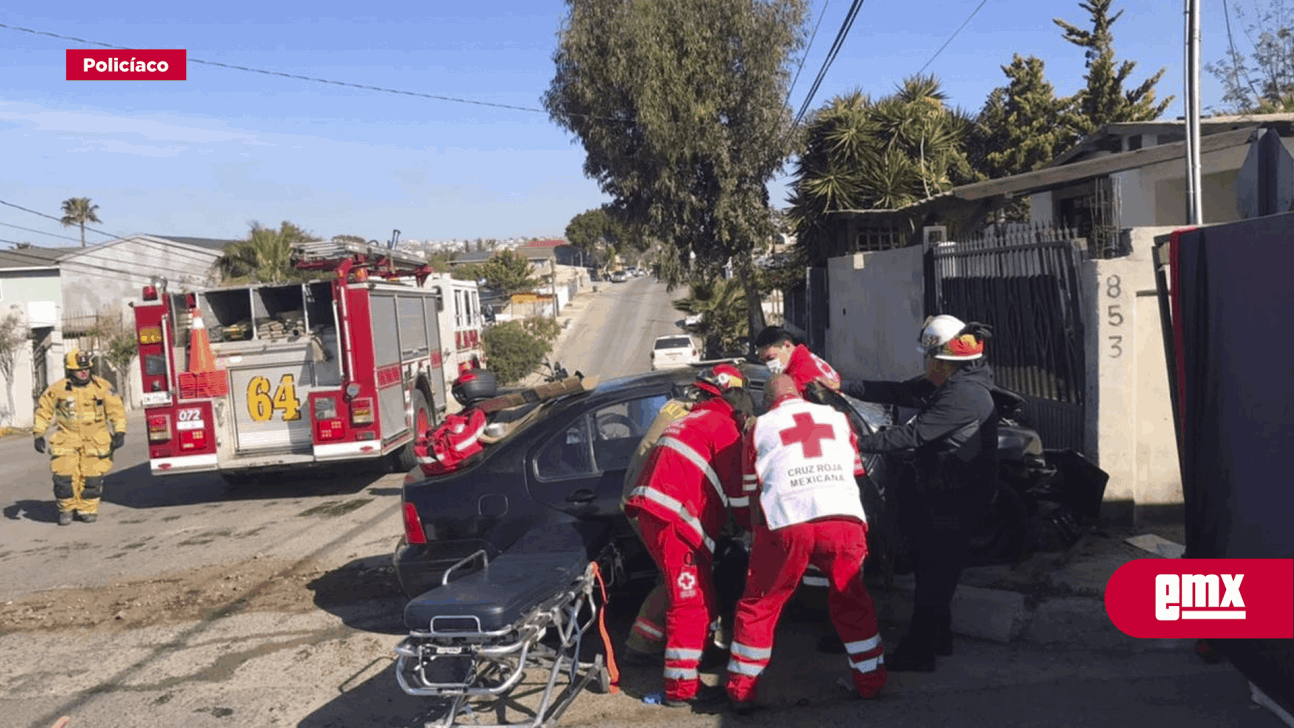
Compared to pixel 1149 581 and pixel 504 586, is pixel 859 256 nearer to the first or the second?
pixel 1149 581

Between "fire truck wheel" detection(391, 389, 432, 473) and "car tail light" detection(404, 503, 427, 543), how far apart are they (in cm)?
661

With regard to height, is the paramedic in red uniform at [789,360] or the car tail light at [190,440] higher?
the paramedic in red uniform at [789,360]

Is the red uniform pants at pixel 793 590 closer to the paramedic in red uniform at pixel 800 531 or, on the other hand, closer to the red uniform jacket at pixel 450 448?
the paramedic in red uniform at pixel 800 531

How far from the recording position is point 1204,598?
4887 mm

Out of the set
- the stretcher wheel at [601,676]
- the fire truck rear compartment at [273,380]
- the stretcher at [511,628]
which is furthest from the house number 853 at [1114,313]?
the fire truck rear compartment at [273,380]

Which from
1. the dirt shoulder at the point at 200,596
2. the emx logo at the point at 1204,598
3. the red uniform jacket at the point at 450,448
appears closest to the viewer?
the emx logo at the point at 1204,598

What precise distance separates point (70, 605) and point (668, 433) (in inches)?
208

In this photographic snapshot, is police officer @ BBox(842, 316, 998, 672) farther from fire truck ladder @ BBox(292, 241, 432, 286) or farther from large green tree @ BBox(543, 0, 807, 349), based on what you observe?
large green tree @ BBox(543, 0, 807, 349)

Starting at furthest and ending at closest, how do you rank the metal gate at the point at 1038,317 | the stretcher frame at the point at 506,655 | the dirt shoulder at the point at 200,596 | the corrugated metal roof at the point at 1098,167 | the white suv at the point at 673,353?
the white suv at the point at 673,353, the corrugated metal roof at the point at 1098,167, the metal gate at the point at 1038,317, the dirt shoulder at the point at 200,596, the stretcher frame at the point at 506,655

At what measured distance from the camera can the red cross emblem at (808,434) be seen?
4598 millimetres

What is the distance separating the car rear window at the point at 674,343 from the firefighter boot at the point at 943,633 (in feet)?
87.9

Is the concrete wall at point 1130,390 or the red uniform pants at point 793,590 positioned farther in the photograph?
the concrete wall at point 1130,390

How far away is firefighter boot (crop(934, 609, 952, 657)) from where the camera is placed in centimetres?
521

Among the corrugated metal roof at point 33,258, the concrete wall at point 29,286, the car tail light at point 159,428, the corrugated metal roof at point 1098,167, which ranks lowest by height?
the car tail light at point 159,428
